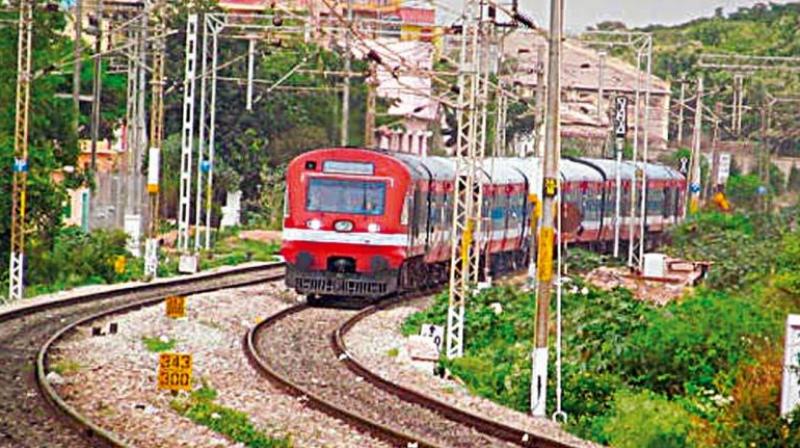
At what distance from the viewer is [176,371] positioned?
773 inches

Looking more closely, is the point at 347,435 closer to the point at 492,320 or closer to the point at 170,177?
the point at 492,320

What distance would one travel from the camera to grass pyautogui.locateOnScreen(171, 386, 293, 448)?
647 inches

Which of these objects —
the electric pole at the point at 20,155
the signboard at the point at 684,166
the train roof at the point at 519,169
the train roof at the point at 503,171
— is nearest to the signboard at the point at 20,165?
the electric pole at the point at 20,155

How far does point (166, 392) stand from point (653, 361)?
575 cm

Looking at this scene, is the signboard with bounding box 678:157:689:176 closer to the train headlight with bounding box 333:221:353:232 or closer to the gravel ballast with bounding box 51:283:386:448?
the train headlight with bounding box 333:221:353:232

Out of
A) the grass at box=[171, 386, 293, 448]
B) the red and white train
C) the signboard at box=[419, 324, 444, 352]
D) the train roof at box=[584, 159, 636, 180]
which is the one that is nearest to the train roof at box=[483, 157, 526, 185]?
the red and white train

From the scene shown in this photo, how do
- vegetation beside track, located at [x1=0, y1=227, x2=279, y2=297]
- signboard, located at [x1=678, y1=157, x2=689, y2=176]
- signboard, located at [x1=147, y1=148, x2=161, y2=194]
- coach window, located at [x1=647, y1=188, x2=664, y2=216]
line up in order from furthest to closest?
1. signboard, located at [x1=678, y1=157, x2=689, y2=176]
2. coach window, located at [x1=647, y1=188, x2=664, y2=216]
3. vegetation beside track, located at [x1=0, y1=227, x2=279, y2=297]
4. signboard, located at [x1=147, y1=148, x2=161, y2=194]

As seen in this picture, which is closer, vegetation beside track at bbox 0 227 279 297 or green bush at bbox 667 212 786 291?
green bush at bbox 667 212 786 291

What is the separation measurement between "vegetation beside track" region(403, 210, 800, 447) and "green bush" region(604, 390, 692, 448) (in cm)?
1

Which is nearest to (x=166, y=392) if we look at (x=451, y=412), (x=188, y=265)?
(x=451, y=412)

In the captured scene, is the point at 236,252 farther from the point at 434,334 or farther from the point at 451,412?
the point at 451,412

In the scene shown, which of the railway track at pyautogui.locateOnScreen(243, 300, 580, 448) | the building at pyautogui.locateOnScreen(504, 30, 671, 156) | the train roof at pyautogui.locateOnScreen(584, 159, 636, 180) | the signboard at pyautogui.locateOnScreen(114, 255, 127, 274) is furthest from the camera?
the building at pyautogui.locateOnScreen(504, 30, 671, 156)

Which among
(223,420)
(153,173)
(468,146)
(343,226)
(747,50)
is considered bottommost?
(223,420)

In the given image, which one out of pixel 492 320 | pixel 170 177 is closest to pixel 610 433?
pixel 492 320
